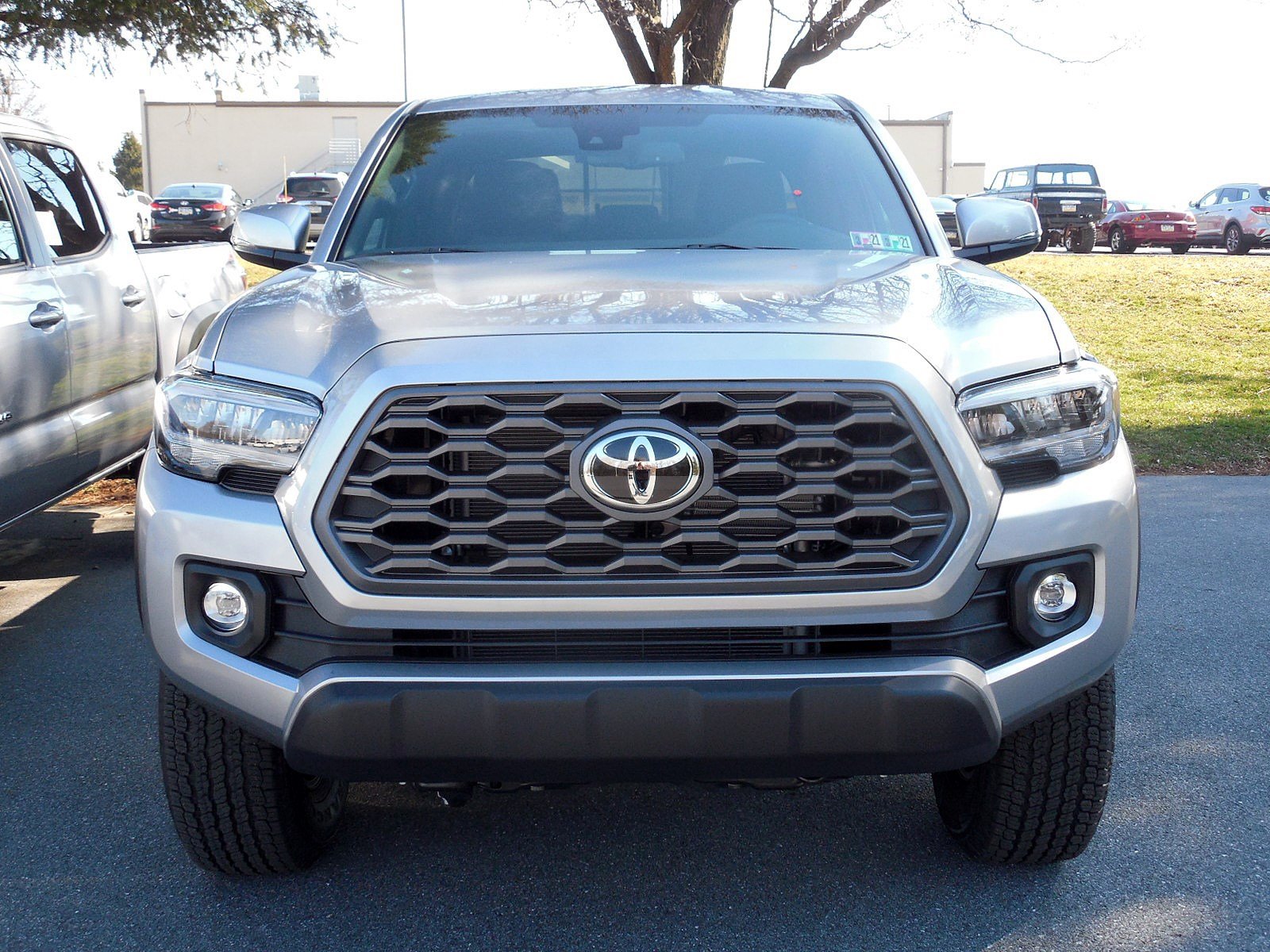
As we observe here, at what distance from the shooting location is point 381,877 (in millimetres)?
2898

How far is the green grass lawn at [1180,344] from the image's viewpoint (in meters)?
8.61

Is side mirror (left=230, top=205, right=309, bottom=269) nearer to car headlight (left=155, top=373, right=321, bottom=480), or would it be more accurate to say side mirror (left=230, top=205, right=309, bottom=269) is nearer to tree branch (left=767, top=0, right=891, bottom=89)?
car headlight (left=155, top=373, right=321, bottom=480)

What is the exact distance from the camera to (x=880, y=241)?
3.50m

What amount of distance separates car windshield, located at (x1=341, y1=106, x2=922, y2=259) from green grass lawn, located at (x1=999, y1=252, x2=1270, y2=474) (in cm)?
510

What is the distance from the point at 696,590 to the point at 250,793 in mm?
1104

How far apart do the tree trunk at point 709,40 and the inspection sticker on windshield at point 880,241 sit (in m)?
10.1

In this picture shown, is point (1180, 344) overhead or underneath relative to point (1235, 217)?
underneath

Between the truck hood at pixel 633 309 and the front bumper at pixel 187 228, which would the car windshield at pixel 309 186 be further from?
the truck hood at pixel 633 309

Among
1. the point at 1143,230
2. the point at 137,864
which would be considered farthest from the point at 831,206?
the point at 1143,230

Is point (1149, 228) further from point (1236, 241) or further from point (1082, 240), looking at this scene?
point (1236, 241)

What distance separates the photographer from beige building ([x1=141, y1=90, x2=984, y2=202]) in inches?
1897

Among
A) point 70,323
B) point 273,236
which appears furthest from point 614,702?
point 70,323

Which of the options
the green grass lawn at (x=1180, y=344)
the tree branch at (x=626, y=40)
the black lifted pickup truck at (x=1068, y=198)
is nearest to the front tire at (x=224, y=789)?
the green grass lawn at (x=1180, y=344)

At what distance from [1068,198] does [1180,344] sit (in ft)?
48.8
